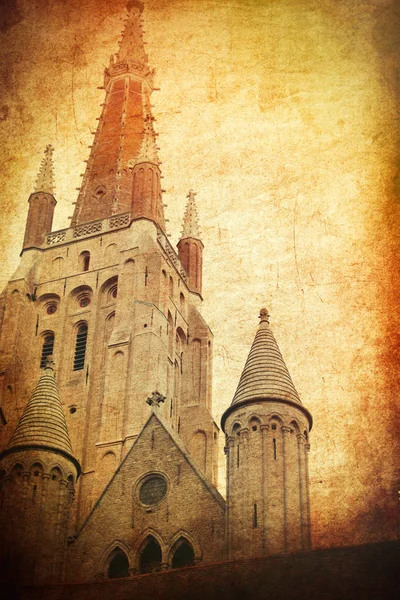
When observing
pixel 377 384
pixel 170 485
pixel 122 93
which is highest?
pixel 122 93

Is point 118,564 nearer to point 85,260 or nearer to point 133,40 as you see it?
point 85,260

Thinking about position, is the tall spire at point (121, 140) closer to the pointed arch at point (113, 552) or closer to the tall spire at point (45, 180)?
the tall spire at point (45, 180)

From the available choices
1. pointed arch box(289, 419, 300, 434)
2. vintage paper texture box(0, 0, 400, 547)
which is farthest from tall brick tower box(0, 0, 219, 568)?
pointed arch box(289, 419, 300, 434)

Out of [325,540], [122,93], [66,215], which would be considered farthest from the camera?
[122,93]

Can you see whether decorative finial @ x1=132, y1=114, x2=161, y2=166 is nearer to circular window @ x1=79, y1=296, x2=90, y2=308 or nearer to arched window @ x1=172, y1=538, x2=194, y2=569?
circular window @ x1=79, y1=296, x2=90, y2=308

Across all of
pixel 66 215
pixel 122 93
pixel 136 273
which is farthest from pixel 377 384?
pixel 122 93

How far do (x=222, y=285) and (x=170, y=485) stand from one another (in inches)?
408

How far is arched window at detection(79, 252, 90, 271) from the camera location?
4231 cm

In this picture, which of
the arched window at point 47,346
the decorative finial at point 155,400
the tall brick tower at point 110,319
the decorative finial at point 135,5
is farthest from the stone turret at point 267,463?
the arched window at point 47,346

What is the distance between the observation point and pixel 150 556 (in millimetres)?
28812

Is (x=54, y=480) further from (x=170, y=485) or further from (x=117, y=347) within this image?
→ (x=117, y=347)

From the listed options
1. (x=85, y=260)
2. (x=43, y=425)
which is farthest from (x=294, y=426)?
(x=85, y=260)

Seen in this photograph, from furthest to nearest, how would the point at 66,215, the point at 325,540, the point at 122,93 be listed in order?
the point at 122,93
the point at 66,215
the point at 325,540

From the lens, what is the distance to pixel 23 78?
35.4m
